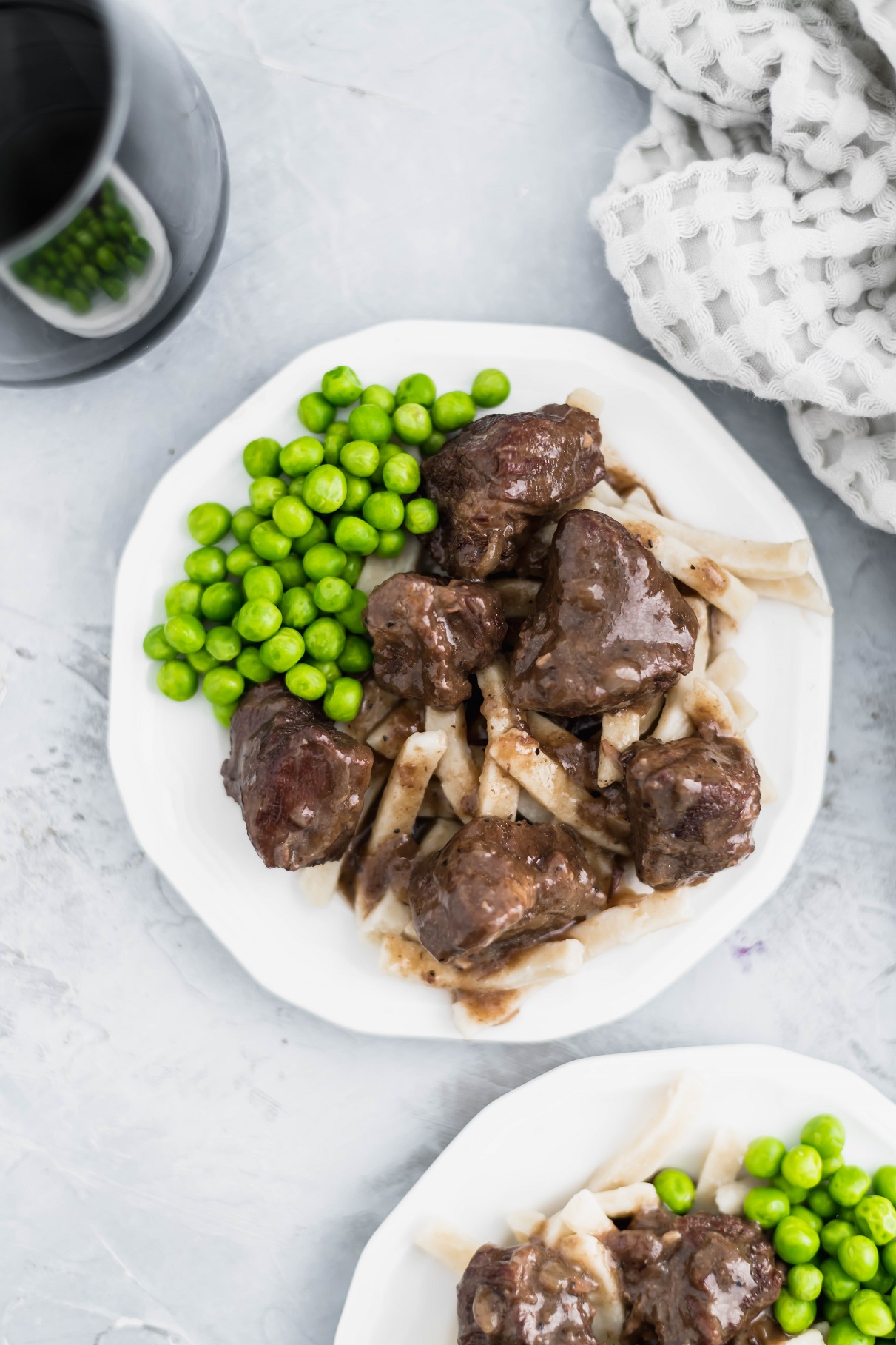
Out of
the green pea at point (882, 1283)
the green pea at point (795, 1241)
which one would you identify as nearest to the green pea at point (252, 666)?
the green pea at point (795, 1241)

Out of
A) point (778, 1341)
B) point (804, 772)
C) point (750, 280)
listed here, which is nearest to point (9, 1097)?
point (778, 1341)

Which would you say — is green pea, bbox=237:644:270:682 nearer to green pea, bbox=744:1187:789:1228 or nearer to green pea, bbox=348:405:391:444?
green pea, bbox=348:405:391:444

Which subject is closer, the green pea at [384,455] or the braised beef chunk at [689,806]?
the braised beef chunk at [689,806]

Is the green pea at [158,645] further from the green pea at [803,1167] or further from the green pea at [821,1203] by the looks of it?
the green pea at [821,1203]

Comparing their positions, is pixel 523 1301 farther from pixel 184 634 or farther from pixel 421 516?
pixel 421 516

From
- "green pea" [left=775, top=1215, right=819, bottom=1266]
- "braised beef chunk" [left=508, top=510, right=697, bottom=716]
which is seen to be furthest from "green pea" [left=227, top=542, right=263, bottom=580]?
"green pea" [left=775, top=1215, right=819, bottom=1266]

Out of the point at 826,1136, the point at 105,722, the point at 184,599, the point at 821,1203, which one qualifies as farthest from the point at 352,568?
the point at 821,1203
